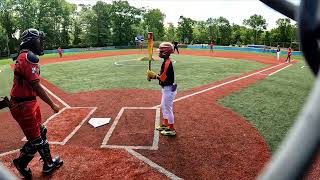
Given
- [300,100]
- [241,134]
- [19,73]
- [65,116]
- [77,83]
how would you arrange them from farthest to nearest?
[77,83] < [300,100] < [65,116] < [241,134] < [19,73]

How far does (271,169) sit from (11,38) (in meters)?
74.4

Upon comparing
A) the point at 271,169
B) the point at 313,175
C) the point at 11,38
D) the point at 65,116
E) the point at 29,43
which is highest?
the point at 11,38

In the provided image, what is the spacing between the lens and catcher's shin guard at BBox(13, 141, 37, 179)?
A: 6.04 metres

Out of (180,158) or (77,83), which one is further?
(77,83)

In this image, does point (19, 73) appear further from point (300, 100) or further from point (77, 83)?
point (77, 83)

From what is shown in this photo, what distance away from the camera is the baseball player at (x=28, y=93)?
5613 millimetres

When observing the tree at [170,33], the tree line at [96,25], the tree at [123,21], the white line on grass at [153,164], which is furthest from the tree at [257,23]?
the white line on grass at [153,164]

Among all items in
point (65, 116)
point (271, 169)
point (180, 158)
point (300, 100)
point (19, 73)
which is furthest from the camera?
point (300, 100)

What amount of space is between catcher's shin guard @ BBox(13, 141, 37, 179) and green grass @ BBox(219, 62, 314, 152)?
5.22 meters

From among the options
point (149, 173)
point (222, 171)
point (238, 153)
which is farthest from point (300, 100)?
point (149, 173)

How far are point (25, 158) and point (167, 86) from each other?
3.73 meters

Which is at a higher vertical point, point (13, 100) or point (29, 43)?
point (29, 43)

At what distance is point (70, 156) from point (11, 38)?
6774 cm

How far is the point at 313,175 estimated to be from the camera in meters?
6.43
